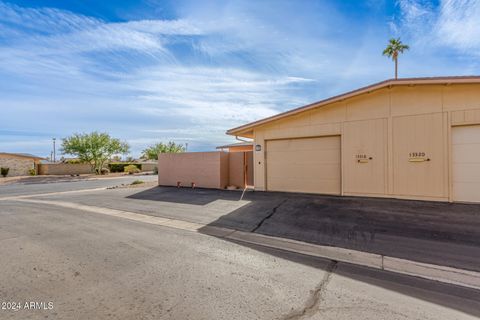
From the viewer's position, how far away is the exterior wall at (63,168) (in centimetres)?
3153

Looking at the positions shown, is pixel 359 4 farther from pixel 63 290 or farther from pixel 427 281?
pixel 63 290

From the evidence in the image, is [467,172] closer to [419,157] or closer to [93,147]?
[419,157]

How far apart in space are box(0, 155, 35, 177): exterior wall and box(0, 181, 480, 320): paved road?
1377 inches

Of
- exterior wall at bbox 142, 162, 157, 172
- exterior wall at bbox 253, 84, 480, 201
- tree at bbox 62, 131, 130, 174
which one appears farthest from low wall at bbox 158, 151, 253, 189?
exterior wall at bbox 142, 162, 157, 172

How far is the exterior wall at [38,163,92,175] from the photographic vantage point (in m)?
31.5

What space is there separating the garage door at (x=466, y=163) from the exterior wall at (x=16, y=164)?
41.7 metres

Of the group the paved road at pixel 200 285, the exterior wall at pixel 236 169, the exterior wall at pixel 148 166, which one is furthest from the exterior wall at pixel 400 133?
the exterior wall at pixel 148 166

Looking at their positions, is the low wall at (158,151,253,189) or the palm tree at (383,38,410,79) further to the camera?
the palm tree at (383,38,410,79)

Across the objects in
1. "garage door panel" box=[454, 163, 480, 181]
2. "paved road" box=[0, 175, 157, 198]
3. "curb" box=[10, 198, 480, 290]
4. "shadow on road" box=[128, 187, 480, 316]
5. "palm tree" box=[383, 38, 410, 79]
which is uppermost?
"palm tree" box=[383, 38, 410, 79]

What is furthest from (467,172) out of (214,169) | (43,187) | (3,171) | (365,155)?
(3,171)

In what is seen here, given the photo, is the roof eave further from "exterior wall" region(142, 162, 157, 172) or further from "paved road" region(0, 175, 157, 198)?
"exterior wall" region(142, 162, 157, 172)

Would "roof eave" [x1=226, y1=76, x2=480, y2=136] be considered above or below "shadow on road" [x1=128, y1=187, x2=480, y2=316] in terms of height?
above

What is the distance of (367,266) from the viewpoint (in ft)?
12.0

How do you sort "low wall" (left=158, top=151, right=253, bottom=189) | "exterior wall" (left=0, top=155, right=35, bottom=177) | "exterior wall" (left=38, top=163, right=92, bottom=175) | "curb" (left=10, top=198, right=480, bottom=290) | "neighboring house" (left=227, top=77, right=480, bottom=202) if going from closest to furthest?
"curb" (left=10, top=198, right=480, bottom=290) < "neighboring house" (left=227, top=77, right=480, bottom=202) < "low wall" (left=158, top=151, right=253, bottom=189) < "exterior wall" (left=0, top=155, right=35, bottom=177) < "exterior wall" (left=38, top=163, right=92, bottom=175)
